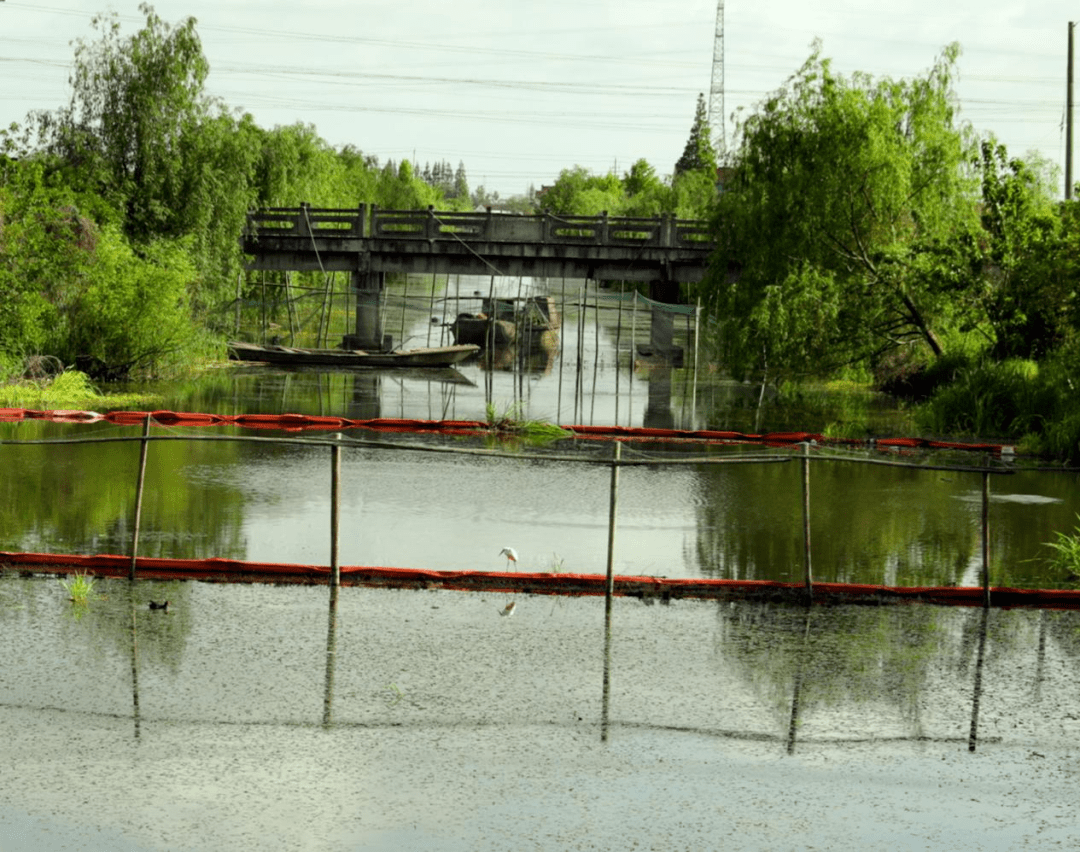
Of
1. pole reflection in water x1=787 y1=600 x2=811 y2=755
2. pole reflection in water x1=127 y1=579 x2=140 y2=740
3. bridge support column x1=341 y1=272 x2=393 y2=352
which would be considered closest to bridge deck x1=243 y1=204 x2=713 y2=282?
bridge support column x1=341 y1=272 x2=393 y2=352

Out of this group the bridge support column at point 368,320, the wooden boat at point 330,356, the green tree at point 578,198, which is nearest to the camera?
the wooden boat at point 330,356

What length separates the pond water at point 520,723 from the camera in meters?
7.90

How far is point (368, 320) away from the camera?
54625 millimetres

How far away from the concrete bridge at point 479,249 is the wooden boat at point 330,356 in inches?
157

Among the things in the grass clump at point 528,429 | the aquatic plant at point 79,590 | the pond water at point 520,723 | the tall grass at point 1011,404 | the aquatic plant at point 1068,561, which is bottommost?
the pond water at point 520,723

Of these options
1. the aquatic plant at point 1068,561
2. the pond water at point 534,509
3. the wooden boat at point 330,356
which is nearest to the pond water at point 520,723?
the pond water at point 534,509

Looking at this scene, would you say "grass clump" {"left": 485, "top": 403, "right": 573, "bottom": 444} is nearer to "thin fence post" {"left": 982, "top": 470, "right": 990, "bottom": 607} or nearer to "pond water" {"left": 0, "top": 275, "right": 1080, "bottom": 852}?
"pond water" {"left": 0, "top": 275, "right": 1080, "bottom": 852}

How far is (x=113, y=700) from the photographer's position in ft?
32.6

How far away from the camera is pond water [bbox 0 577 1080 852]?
7898 millimetres

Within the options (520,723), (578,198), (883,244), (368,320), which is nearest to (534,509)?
(520,723)

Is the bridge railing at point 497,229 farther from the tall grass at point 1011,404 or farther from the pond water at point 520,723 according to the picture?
the pond water at point 520,723

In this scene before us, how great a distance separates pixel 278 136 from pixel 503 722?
53760mm

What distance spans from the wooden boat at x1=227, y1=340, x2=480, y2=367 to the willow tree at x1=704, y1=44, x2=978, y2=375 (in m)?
14.5

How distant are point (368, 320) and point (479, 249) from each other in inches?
208
